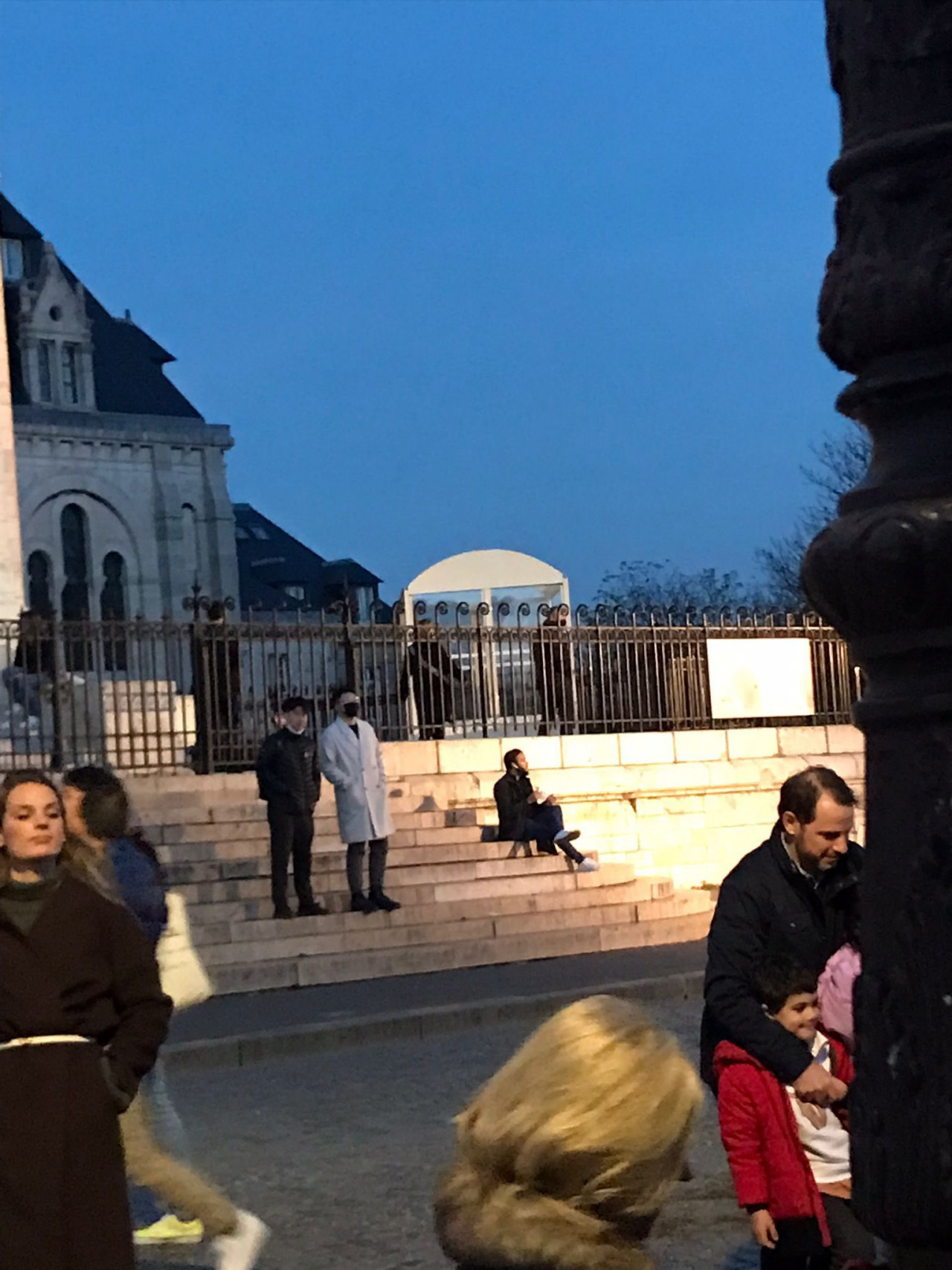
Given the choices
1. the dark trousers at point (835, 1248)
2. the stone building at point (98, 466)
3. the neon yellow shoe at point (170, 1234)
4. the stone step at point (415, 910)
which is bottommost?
the neon yellow shoe at point (170, 1234)

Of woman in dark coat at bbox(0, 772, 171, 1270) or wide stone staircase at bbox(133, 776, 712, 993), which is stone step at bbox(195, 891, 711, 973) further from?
woman in dark coat at bbox(0, 772, 171, 1270)

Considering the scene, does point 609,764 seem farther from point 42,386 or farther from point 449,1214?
point 42,386

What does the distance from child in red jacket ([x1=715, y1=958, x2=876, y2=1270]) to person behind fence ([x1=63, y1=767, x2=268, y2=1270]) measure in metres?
2.47

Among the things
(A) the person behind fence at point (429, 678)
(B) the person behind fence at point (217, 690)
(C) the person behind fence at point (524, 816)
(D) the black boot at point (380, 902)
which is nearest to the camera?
(D) the black boot at point (380, 902)

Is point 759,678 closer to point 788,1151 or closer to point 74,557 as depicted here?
point 788,1151

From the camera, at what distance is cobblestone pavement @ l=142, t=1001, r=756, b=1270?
7.98 m

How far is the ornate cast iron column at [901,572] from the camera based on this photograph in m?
2.33

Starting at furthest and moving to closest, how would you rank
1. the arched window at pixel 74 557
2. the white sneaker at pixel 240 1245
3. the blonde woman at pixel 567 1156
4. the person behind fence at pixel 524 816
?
the arched window at pixel 74 557, the person behind fence at pixel 524 816, the white sneaker at pixel 240 1245, the blonde woman at pixel 567 1156

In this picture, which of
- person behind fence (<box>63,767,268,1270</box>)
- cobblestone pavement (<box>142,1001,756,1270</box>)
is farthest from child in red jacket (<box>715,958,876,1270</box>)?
person behind fence (<box>63,767,268,1270</box>)

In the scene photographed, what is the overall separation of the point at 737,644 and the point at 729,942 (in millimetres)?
21645

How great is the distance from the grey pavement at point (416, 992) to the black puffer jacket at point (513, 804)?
9.03ft

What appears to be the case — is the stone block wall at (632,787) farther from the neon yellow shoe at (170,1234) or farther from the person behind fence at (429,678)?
the neon yellow shoe at (170,1234)

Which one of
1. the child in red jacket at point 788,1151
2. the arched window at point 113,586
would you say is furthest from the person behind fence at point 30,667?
the arched window at point 113,586

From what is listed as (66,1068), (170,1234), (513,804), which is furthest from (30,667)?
(66,1068)
